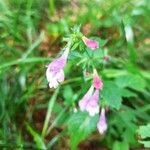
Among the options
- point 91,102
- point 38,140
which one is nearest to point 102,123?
point 91,102

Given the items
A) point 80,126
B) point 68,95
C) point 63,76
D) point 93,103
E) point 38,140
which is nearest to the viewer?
point 63,76

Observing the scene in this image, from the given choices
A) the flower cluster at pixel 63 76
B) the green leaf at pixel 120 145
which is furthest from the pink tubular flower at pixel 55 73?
the green leaf at pixel 120 145

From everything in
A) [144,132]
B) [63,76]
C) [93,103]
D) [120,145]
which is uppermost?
[63,76]

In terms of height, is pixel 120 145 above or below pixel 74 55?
below

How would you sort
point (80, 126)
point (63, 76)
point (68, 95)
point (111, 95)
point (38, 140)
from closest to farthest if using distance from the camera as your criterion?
point (63, 76) → point (111, 95) → point (80, 126) → point (38, 140) → point (68, 95)

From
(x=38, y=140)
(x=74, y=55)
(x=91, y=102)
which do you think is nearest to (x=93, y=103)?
(x=91, y=102)

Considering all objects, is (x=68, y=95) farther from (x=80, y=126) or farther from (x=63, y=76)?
(x=63, y=76)

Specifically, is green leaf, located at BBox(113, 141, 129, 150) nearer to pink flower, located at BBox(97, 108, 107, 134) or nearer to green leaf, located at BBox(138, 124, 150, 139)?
pink flower, located at BBox(97, 108, 107, 134)

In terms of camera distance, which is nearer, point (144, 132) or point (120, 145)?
point (144, 132)
